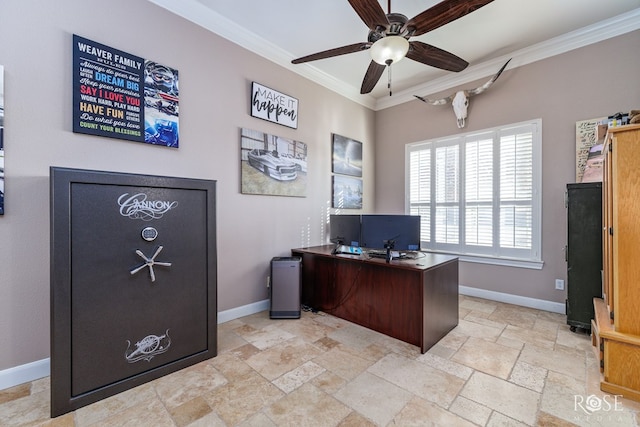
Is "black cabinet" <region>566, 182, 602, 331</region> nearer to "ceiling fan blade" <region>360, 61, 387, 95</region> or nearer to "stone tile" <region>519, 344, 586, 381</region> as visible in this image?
"stone tile" <region>519, 344, 586, 381</region>

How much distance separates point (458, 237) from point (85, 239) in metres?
4.27

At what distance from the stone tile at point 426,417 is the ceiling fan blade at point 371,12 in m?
2.61

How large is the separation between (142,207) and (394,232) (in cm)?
226

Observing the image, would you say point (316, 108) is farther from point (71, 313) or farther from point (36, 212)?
point (71, 313)

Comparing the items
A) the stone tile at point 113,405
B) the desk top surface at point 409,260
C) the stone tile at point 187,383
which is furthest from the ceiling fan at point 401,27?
the stone tile at point 113,405

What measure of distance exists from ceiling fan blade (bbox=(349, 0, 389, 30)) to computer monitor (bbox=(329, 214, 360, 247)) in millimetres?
1843

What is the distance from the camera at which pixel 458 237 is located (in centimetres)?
407

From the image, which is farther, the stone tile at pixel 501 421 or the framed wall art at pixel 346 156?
the framed wall art at pixel 346 156

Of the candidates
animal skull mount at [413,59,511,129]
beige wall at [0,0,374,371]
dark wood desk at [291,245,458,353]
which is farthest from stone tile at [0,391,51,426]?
animal skull mount at [413,59,511,129]

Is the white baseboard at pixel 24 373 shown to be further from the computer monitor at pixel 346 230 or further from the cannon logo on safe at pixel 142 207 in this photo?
the computer monitor at pixel 346 230

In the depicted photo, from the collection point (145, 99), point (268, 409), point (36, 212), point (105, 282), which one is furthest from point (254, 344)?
point (145, 99)

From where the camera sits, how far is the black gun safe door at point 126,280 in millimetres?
1640

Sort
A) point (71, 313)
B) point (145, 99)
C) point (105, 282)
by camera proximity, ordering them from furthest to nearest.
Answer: point (145, 99) < point (105, 282) < point (71, 313)

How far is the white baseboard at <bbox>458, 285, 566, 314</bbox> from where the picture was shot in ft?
10.7
